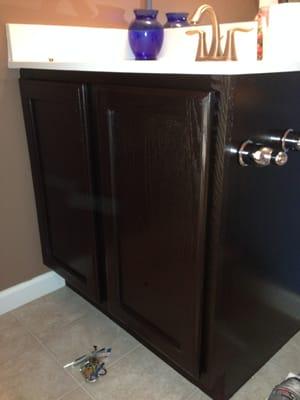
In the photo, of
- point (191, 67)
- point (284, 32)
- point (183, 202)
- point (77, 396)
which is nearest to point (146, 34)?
point (284, 32)

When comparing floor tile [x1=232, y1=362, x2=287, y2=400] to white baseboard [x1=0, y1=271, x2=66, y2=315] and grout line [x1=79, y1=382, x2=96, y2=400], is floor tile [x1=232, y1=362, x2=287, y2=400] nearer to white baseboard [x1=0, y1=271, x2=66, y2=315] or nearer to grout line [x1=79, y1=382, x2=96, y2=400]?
grout line [x1=79, y1=382, x2=96, y2=400]

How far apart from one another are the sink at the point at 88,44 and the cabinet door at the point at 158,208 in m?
0.38

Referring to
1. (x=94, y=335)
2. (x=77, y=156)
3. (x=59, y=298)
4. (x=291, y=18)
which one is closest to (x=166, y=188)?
(x=77, y=156)

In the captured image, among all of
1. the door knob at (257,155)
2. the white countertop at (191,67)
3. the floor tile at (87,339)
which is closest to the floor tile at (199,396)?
the floor tile at (87,339)

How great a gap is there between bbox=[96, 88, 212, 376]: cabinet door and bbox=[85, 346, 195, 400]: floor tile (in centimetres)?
16

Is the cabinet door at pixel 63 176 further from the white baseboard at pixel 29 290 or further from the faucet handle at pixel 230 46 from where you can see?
the faucet handle at pixel 230 46

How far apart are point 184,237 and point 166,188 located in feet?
0.42

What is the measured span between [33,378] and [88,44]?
3.97 feet

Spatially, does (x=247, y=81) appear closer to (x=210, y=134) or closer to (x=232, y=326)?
(x=210, y=134)

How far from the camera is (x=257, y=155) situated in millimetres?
774

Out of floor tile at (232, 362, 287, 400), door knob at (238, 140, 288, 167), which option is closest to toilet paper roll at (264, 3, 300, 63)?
door knob at (238, 140, 288, 167)

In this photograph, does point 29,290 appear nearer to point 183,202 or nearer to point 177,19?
point 183,202

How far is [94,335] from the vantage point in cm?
137

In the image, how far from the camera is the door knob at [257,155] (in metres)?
0.78
